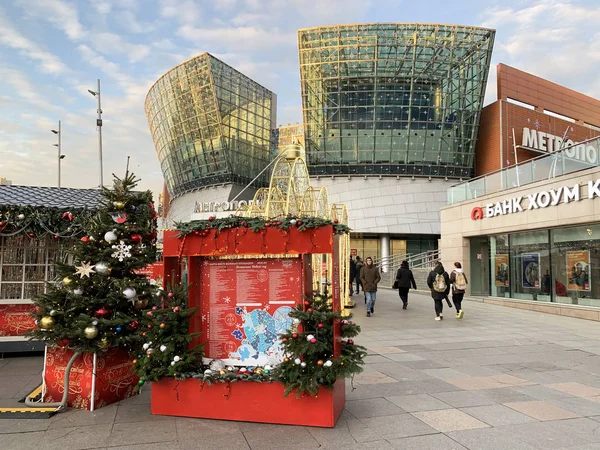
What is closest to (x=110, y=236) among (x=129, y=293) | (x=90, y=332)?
(x=129, y=293)

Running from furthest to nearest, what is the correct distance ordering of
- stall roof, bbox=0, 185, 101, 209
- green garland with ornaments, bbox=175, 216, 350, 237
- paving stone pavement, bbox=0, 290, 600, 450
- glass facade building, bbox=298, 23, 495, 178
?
glass facade building, bbox=298, 23, 495, 178, stall roof, bbox=0, 185, 101, 209, green garland with ornaments, bbox=175, 216, 350, 237, paving stone pavement, bbox=0, 290, 600, 450

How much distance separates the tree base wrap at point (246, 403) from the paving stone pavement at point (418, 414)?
10 cm

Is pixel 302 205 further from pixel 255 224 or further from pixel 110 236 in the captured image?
pixel 255 224

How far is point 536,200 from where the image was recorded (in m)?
17.4

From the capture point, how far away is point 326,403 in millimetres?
4805

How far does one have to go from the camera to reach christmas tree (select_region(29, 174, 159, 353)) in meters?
5.73

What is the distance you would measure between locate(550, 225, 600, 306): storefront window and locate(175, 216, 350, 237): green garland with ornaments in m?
13.4

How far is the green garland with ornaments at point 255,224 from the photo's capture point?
199 inches

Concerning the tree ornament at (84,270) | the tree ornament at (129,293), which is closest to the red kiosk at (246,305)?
the tree ornament at (129,293)

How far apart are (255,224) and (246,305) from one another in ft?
3.27

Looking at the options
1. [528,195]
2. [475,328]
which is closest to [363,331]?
[475,328]

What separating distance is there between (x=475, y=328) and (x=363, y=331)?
311cm

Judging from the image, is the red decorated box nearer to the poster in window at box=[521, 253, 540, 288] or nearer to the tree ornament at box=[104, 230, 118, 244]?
the tree ornament at box=[104, 230, 118, 244]

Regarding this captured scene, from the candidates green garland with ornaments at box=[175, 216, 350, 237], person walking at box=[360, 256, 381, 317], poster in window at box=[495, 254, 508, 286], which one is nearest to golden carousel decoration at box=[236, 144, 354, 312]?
person walking at box=[360, 256, 381, 317]
